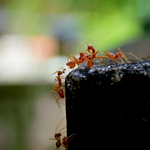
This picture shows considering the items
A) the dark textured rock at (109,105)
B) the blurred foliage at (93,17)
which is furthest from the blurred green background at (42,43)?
the dark textured rock at (109,105)

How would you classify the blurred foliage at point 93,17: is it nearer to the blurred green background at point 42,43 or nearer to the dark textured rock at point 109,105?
the blurred green background at point 42,43

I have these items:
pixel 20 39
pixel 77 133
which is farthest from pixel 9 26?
pixel 77 133

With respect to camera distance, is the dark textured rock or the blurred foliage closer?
the dark textured rock

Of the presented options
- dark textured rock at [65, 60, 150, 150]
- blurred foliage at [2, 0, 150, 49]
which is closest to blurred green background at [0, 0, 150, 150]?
blurred foliage at [2, 0, 150, 49]

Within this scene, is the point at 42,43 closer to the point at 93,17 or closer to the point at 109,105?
the point at 93,17

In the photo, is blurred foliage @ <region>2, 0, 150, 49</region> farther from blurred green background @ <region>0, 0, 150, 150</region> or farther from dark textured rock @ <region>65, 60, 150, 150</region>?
dark textured rock @ <region>65, 60, 150, 150</region>

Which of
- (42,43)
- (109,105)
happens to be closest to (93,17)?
(42,43)
